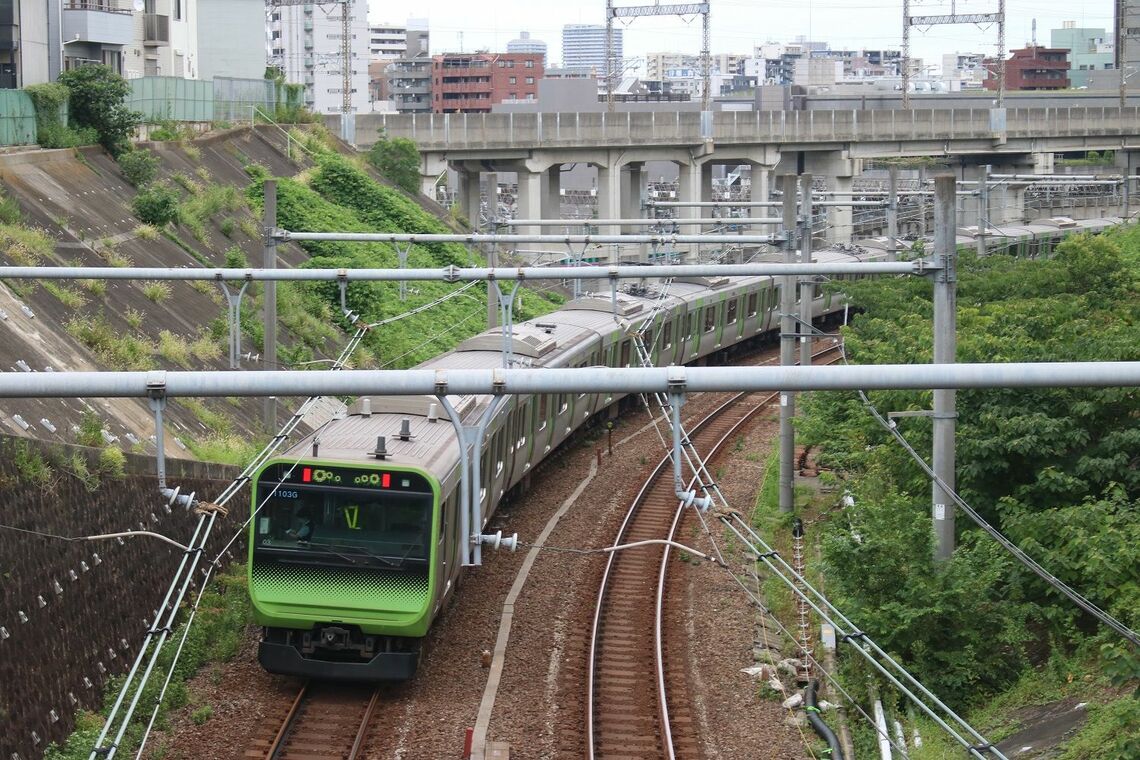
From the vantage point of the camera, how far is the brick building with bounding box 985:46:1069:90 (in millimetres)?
117188

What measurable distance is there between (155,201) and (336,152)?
1565 centimetres

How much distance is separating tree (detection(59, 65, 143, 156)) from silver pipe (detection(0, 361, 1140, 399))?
23914mm

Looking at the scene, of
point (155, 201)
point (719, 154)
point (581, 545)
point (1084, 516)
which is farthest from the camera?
point (719, 154)

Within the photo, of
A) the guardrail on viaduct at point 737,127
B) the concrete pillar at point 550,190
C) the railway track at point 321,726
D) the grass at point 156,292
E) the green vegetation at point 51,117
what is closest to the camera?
the railway track at point 321,726

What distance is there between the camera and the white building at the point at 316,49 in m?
112

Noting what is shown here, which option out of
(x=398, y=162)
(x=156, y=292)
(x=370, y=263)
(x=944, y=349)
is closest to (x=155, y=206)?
(x=156, y=292)

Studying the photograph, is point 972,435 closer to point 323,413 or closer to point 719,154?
point 323,413

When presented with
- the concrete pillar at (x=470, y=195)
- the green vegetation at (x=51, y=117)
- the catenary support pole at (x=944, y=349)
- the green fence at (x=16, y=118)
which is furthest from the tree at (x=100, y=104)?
the catenary support pole at (x=944, y=349)

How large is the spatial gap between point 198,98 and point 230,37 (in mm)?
16320

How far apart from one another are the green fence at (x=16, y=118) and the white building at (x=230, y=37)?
25779mm

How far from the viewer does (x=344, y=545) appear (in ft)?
41.7

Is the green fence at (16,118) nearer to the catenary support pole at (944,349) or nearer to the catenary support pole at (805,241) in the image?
the catenary support pole at (805,241)

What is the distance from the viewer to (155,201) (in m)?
28.4

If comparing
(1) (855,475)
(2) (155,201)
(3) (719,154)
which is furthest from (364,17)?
(1) (855,475)
